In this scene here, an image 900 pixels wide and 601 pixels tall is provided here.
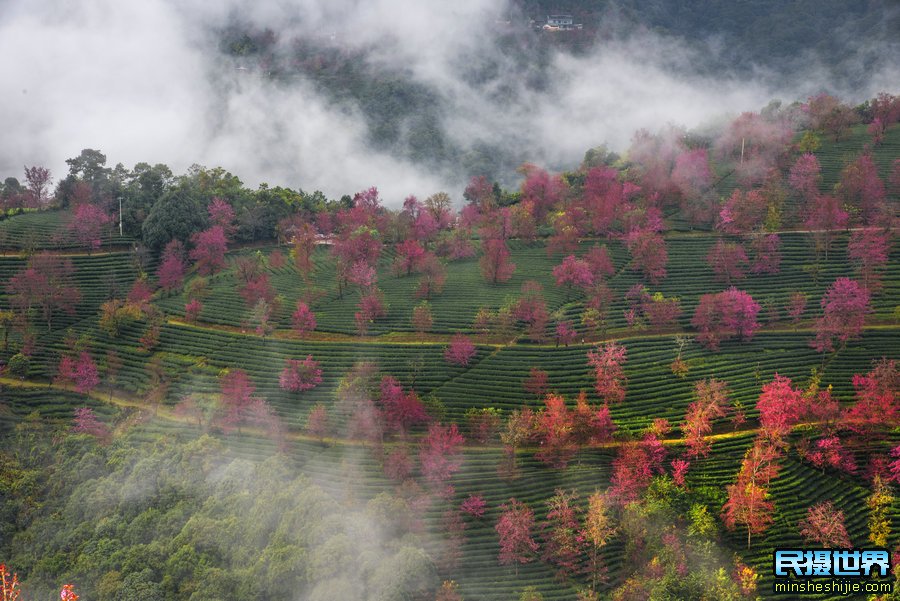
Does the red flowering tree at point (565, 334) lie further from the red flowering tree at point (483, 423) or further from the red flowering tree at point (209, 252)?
the red flowering tree at point (209, 252)

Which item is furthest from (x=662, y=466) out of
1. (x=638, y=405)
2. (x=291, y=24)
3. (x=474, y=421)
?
(x=291, y=24)

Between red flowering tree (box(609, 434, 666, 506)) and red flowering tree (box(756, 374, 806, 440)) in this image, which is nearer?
red flowering tree (box(609, 434, 666, 506))

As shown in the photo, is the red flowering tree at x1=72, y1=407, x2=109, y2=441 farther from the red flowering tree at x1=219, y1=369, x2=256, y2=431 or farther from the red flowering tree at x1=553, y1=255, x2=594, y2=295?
the red flowering tree at x1=553, y1=255, x2=594, y2=295

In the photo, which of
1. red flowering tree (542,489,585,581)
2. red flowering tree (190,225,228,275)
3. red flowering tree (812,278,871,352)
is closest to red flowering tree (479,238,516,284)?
red flowering tree (190,225,228,275)

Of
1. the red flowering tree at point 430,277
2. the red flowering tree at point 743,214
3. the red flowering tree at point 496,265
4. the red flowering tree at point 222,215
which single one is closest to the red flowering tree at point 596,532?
the red flowering tree at point 430,277

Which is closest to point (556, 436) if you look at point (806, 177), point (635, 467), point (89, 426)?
point (635, 467)

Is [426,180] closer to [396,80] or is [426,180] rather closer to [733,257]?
[396,80]

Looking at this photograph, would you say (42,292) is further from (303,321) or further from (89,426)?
(303,321)
